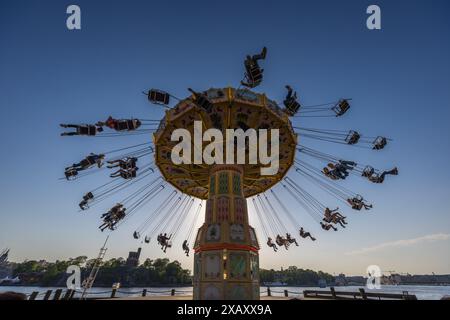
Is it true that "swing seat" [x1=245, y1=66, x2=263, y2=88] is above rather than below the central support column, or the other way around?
above

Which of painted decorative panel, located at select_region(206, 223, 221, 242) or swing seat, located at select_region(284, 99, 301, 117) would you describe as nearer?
swing seat, located at select_region(284, 99, 301, 117)

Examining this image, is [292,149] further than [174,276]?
No

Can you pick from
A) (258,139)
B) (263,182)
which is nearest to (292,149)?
(258,139)

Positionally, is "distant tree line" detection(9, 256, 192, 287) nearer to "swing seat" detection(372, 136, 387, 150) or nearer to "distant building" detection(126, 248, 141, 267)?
"distant building" detection(126, 248, 141, 267)

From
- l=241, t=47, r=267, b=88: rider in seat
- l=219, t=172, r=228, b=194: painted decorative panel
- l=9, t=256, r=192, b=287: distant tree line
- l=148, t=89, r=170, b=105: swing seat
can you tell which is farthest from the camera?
l=9, t=256, r=192, b=287: distant tree line

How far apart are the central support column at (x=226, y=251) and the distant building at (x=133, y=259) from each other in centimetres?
10990

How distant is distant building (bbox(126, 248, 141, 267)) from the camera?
362 feet

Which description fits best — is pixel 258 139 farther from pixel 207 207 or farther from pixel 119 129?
pixel 119 129

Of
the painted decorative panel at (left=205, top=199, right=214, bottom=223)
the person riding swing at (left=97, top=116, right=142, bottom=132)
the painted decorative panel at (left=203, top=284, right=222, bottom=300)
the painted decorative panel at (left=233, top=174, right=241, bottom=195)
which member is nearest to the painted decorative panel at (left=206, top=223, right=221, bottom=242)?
the painted decorative panel at (left=205, top=199, right=214, bottom=223)

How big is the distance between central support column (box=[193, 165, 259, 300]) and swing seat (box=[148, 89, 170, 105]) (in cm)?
759

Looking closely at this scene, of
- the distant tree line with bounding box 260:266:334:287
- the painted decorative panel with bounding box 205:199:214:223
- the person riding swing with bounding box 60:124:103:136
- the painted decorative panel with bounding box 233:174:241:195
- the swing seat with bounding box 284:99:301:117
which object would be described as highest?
the swing seat with bounding box 284:99:301:117
